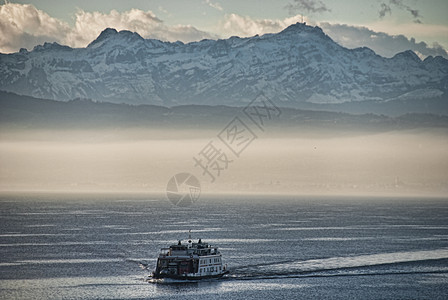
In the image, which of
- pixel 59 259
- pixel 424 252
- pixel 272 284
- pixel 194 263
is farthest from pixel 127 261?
pixel 424 252

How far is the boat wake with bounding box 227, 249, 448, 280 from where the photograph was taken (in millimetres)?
139500

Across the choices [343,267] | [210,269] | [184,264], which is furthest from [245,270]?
[343,267]

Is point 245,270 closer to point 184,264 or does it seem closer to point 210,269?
point 210,269

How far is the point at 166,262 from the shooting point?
13238 centimetres

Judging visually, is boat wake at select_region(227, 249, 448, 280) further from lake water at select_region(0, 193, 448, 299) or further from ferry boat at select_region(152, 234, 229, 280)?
ferry boat at select_region(152, 234, 229, 280)

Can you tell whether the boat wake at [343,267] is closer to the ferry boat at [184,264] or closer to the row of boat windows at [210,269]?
the row of boat windows at [210,269]

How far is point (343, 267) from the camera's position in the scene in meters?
148

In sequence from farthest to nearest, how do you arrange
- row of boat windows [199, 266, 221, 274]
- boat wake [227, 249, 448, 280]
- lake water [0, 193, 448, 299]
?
boat wake [227, 249, 448, 280], row of boat windows [199, 266, 221, 274], lake water [0, 193, 448, 299]

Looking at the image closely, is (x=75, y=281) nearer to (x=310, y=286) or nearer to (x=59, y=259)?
(x=59, y=259)

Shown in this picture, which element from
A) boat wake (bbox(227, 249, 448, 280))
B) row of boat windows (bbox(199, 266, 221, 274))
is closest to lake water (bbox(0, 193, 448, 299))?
boat wake (bbox(227, 249, 448, 280))

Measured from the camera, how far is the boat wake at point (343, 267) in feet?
458

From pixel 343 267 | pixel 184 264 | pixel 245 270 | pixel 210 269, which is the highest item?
pixel 184 264

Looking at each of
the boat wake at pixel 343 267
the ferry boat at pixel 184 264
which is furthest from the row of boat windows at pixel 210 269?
the boat wake at pixel 343 267

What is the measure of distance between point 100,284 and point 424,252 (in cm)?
8112
